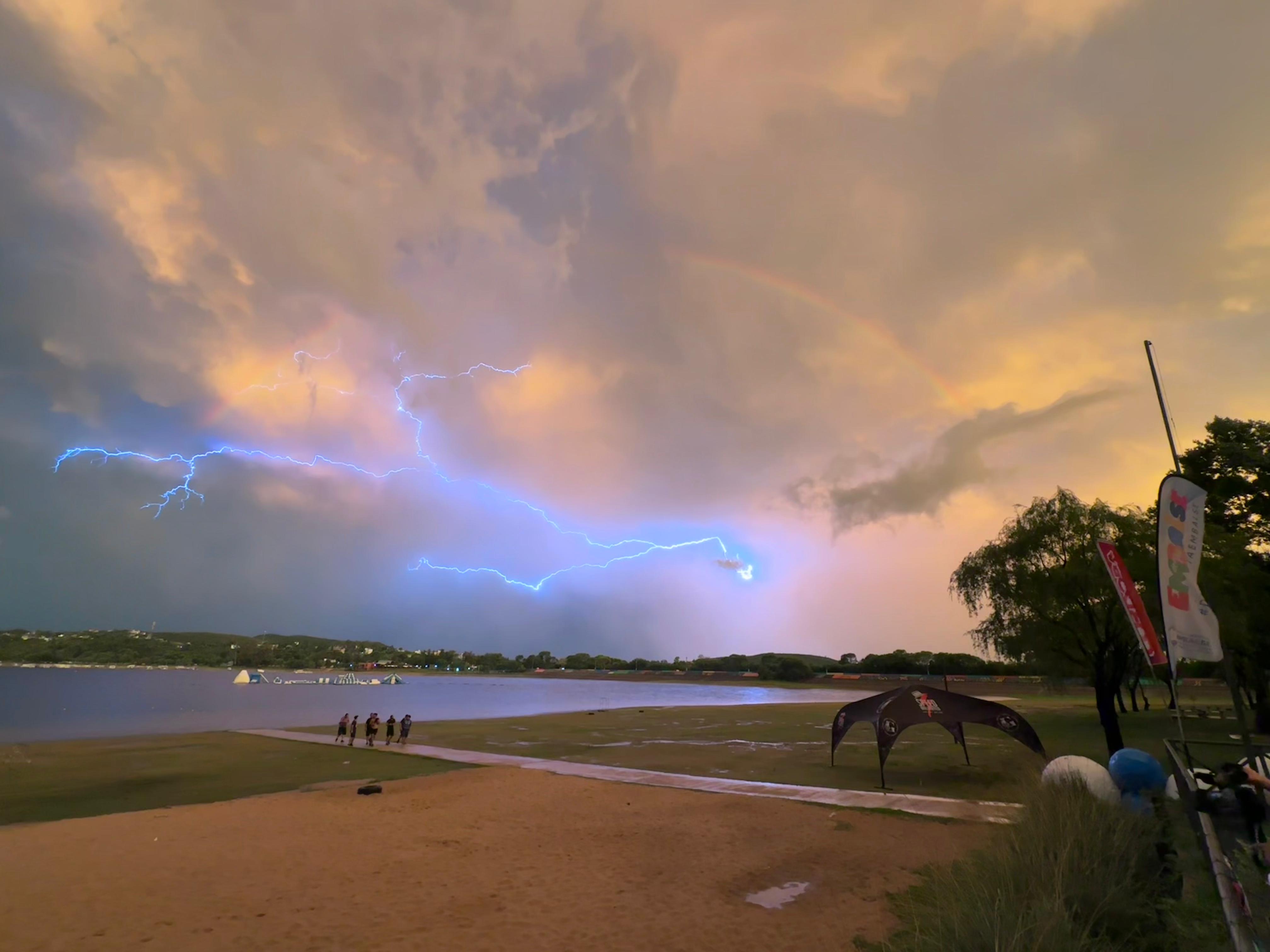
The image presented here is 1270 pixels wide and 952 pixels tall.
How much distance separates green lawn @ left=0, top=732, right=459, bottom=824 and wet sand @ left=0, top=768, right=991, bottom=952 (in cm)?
302

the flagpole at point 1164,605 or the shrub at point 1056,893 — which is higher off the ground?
the flagpole at point 1164,605

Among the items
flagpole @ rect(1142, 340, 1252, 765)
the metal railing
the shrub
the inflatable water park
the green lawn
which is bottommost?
the inflatable water park

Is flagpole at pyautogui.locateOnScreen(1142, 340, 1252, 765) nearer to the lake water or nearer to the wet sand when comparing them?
the wet sand

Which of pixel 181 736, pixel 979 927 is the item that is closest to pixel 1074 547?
pixel 979 927

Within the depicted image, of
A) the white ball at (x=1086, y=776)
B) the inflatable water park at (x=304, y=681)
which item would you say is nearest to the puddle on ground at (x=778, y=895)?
the white ball at (x=1086, y=776)

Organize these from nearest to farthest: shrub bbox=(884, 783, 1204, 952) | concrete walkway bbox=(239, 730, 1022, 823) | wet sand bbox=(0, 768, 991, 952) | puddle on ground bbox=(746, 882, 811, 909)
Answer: shrub bbox=(884, 783, 1204, 952)
wet sand bbox=(0, 768, 991, 952)
puddle on ground bbox=(746, 882, 811, 909)
concrete walkway bbox=(239, 730, 1022, 823)

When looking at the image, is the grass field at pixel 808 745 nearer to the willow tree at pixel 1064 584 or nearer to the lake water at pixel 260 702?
the willow tree at pixel 1064 584

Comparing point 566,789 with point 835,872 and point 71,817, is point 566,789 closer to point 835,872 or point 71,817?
point 835,872

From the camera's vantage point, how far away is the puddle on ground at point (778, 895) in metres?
10.3

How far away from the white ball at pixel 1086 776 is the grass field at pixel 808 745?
147 centimetres

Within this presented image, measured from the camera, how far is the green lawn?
1909cm

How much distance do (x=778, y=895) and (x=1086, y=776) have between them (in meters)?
6.37

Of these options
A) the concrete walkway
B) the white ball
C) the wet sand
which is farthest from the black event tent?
the white ball

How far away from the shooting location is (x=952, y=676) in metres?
121
